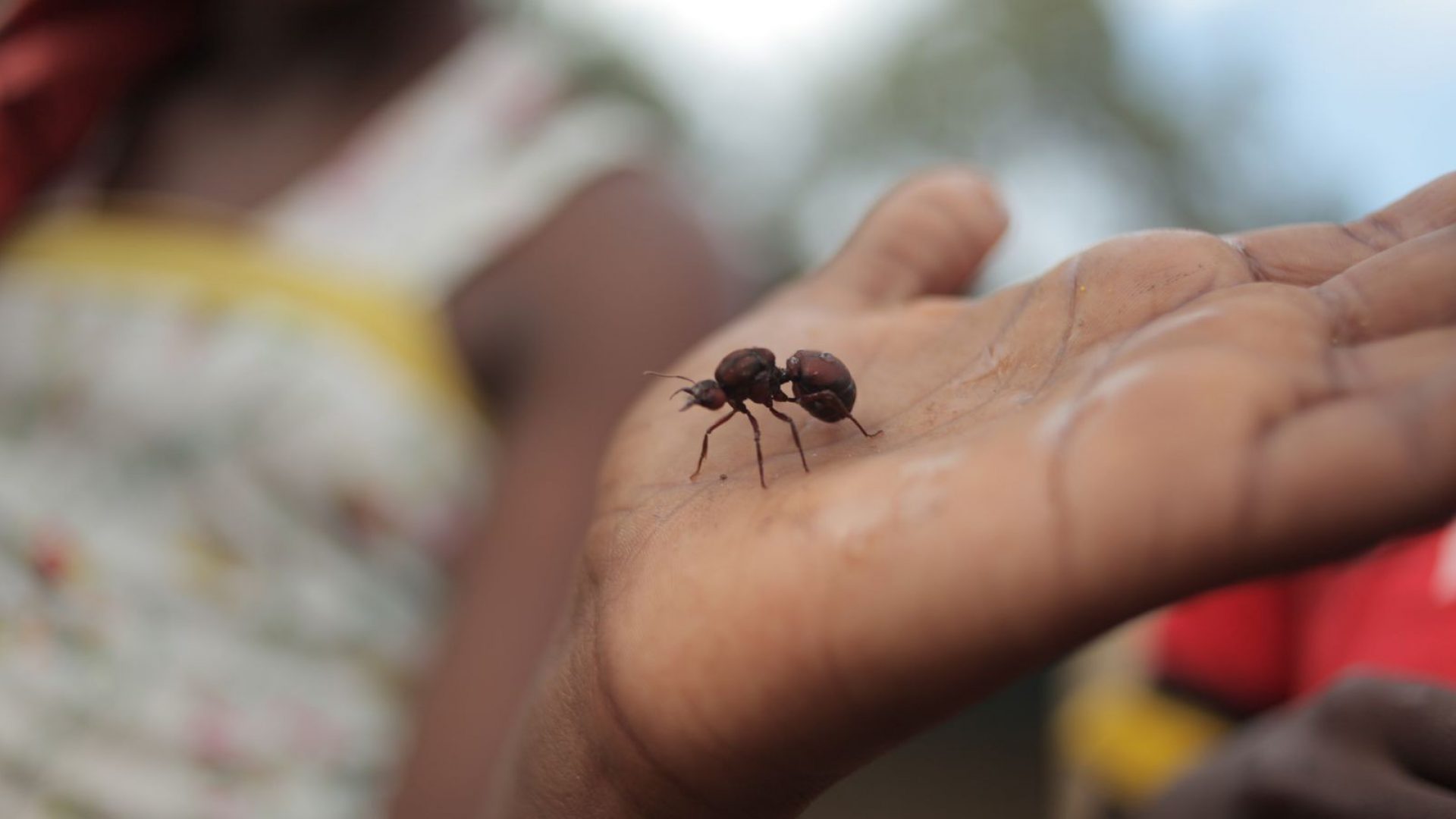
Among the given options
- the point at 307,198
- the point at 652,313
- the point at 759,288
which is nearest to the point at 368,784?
the point at 652,313

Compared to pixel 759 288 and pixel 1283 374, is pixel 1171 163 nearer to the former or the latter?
pixel 759 288

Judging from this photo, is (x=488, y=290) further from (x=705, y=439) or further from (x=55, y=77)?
(x=55, y=77)

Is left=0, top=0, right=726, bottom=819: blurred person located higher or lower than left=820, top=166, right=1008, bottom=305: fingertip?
higher

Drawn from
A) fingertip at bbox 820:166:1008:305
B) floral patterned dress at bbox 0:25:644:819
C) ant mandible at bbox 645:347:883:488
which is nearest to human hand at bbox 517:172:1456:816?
ant mandible at bbox 645:347:883:488

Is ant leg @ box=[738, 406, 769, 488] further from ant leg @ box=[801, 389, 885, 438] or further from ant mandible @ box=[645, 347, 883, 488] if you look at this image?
ant leg @ box=[801, 389, 885, 438]

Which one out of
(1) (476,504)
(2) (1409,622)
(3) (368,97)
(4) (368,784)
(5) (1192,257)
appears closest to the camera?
(5) (1192,257)

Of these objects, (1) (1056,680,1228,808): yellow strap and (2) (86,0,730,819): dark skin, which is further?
(1) (1056,680,1228,808): yellow strap

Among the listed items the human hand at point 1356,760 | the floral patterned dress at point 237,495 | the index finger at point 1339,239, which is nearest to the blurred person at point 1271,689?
the human hand at point 1356,760

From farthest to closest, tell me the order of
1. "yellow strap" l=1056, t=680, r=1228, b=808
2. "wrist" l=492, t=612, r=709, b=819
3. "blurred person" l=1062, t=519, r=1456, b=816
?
1. "yellow strap" l=1056, t=680, r=1228, b=808
2. "blurred person" l=1062, t=519, r=1456, b=816
3. "wrist" l=492, t=612, r=709, b=819
